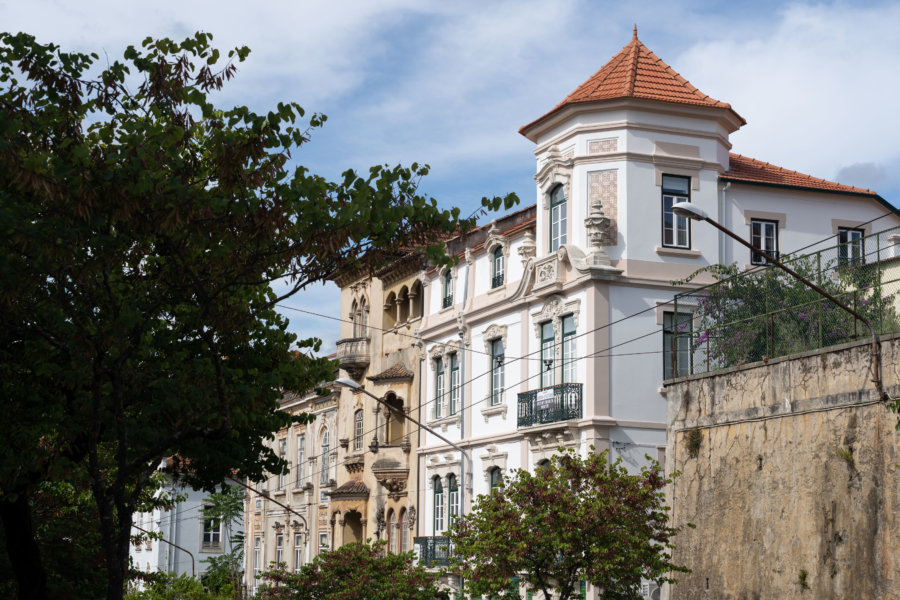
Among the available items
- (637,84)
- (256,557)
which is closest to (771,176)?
(637,84)

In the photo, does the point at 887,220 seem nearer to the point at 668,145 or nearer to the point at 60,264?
the point at 668,145

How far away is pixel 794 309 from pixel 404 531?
22859 mm

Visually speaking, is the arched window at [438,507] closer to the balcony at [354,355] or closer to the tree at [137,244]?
the balcony at [354,355]

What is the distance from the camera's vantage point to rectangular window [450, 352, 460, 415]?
41.2 metres

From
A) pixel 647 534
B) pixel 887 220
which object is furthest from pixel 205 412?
pixel 887 220

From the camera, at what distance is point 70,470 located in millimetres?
15055

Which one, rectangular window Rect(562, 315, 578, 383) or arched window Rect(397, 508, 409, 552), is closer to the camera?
rectangular window Rect(562, 315, 578, 383)

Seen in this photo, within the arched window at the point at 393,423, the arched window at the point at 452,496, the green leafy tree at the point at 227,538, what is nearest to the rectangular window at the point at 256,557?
the green leafy tree at the point at 227,538

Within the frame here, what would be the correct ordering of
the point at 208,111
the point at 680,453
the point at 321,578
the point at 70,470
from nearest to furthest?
the point at 208,111
the point at 70,470
the point at 680,453
the point at 321,578

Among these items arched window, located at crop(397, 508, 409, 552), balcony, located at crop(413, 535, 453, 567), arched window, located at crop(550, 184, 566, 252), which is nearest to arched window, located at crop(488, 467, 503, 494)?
balcony, located at crop(413, 535, 453, 567)

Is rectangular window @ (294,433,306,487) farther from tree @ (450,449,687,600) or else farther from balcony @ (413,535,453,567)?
tree @ (450,449,687,600)

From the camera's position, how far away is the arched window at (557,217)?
115 feet

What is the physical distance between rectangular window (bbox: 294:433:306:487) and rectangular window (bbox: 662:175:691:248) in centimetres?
2776

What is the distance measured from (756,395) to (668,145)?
11467 millimetres
